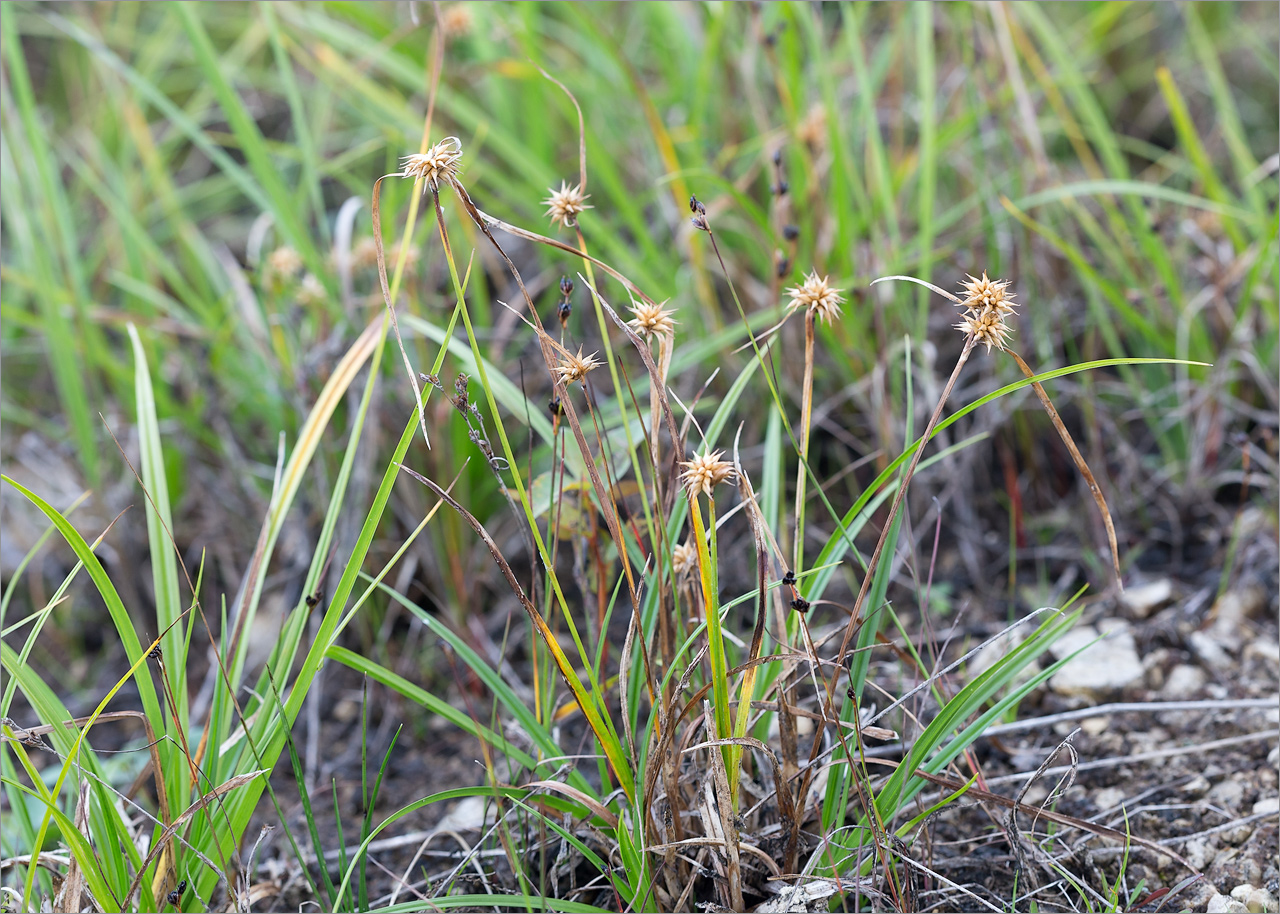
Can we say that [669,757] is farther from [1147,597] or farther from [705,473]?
[1147,597]

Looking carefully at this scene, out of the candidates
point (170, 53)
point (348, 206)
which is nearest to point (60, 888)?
point (348, 206)

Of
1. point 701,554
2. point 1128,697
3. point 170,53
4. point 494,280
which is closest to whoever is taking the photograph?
point 701,554

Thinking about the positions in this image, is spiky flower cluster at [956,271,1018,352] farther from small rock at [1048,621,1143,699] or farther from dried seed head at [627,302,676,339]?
small rock at [1048,621,1143,699]

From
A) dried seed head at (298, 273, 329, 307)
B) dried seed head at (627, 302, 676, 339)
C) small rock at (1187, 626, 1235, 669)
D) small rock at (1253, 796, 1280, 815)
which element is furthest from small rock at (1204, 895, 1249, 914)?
dried seed head at (298, 273, 329, 307)

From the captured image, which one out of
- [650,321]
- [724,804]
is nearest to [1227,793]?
[724,804]

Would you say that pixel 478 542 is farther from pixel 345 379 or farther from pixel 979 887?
pixel 979 887

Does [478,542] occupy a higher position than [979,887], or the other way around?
[478,542]

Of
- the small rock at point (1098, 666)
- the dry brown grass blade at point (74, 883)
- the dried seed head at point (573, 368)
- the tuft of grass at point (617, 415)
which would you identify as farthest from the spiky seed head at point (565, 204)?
the small rock at point (1098, 666)

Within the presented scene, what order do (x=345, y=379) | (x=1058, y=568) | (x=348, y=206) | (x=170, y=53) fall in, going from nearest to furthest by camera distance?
(x=345, y=379) < (x=1058, y=568) < (x=348, y=206) < (x=170, y=53)
